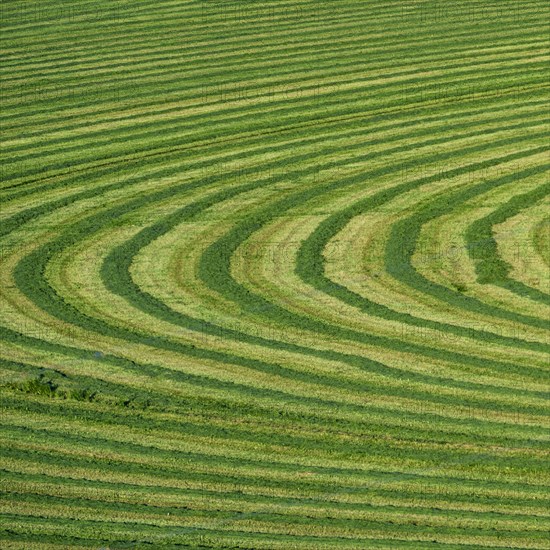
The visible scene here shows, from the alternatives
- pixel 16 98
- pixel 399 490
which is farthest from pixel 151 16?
pixel 399 490

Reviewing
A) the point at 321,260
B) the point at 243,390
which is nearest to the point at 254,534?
the point at 243,390

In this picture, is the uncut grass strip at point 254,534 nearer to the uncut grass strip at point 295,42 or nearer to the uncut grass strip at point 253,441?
the uncut grass strip at point 253,441

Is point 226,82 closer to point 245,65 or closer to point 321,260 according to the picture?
point 245,65

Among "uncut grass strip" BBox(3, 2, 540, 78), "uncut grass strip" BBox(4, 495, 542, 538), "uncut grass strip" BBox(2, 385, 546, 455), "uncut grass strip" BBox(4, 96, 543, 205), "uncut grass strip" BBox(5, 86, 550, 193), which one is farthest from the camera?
"uncut grass strip" BBox(3, 2, 540, 78)

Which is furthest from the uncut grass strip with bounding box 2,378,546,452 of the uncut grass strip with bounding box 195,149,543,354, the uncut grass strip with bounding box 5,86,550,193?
the uncut grass strip with bounding box 5,86,550,193

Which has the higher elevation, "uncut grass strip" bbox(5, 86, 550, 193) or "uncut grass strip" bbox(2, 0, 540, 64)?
"uncut grass strip" bbox(2, 0, 540, 64)

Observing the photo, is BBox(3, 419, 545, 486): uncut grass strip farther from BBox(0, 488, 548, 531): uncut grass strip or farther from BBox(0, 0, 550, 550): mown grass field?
BBox(0, 488, 548, 531): uncut grass strip
